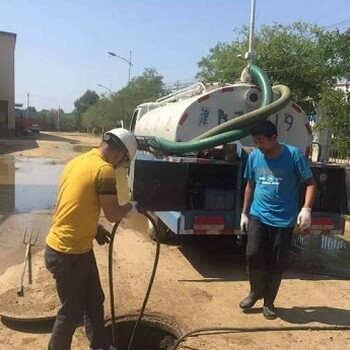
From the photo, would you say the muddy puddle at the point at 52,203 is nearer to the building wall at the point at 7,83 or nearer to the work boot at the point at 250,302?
the work boot at the point at 250,302

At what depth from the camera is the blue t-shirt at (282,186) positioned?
458cm

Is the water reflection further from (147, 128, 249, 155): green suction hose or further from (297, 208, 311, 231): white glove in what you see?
(297, 208, 311, 231): white glove

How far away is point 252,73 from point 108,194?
14.2ft

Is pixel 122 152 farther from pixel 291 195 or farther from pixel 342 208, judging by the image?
pixel 342 208

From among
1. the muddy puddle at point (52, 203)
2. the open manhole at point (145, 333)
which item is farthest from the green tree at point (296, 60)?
the open manhole at point (145, 333)

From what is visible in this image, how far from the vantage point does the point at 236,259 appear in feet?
23.0

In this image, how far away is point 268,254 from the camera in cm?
479

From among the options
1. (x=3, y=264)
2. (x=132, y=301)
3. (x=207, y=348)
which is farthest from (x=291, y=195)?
(x=3, y=264)

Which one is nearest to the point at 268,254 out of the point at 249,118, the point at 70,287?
the point at 249,118

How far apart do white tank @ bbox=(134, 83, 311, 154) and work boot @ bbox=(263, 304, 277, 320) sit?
2.79m

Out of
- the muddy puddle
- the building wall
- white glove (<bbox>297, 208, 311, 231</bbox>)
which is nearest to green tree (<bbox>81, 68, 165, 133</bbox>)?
the building wall

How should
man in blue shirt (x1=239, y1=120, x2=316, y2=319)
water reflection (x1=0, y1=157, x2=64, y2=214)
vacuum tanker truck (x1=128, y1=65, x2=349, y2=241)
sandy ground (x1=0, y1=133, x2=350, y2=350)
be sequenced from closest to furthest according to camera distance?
1. sandy ground (x1=0, y1=133, x2=350, y2=350)
2. man in blue shirt (x1=239, y1=120, x2=316, y2=319)
3. vacuum tanker truck (x1=128, y1=65, x2=349, y2=241)
4. water reflection (x1=0, y1=157, x2=64, y2=214)

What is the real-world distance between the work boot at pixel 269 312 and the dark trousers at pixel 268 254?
0.04m

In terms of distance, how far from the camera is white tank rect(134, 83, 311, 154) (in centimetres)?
677
